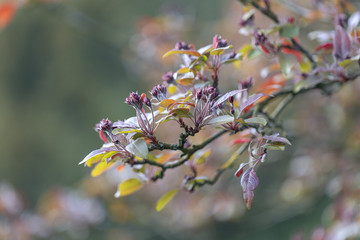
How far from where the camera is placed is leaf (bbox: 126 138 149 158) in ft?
2.45

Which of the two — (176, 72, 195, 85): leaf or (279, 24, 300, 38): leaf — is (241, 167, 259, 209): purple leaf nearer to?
(176, 72, 195, 85): leaf

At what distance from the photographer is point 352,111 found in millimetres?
2145

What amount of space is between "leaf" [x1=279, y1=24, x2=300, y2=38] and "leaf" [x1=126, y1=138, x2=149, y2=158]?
1.56ft

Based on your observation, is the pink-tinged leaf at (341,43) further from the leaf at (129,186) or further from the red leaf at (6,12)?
the red leaf at (6,12)

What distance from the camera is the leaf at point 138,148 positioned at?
0.75 meters

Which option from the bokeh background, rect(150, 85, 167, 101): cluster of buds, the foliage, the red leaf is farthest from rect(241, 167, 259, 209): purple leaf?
the red leaf

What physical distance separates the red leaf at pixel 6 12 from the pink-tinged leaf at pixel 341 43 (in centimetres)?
124

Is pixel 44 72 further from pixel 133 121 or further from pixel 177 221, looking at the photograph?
pixel 133 121

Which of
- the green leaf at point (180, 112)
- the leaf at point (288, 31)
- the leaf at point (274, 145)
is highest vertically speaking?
the leaf at point (288, 31)

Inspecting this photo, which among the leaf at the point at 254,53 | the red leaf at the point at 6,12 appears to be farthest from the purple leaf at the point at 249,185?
the red leaf at the point at 6,12

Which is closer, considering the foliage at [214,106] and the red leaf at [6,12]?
the foliage at [214,106]

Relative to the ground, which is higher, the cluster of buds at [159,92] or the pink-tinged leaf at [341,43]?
the pink-tinged leaf at [341,43]

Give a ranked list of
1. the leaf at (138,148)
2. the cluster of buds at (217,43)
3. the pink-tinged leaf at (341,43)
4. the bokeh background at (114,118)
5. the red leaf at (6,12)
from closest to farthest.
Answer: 1. the leaf at (138,148)
2. the cluster of buds at (217,43)
3. the pink-tinged leaf at (341,43)
4. the red leaf at (6,12)
5. the bokeh background at (114,118)

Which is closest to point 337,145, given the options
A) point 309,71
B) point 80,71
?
point 309,71
